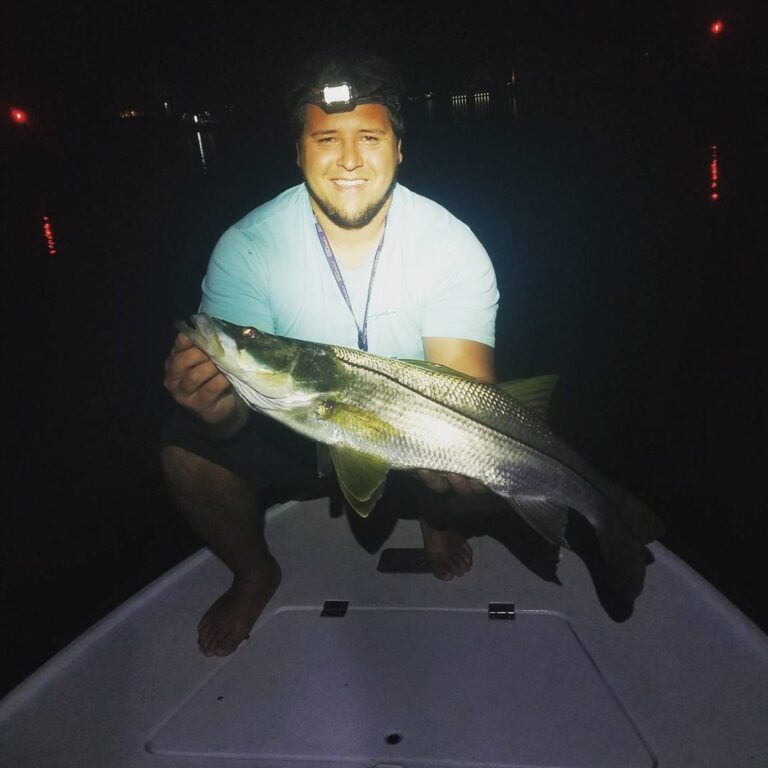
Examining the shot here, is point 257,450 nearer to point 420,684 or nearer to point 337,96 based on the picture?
point 420,684

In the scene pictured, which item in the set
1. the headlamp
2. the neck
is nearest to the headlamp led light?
the headlamp

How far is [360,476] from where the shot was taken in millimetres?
1860

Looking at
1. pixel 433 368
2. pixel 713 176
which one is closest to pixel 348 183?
pixel 433 368

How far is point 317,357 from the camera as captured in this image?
1858mm

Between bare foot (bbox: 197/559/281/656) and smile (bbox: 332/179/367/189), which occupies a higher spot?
smile (bbox: 332/179/367/189)

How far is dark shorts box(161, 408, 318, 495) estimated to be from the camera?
242 cm

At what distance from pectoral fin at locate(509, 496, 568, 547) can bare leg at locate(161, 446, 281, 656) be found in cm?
119

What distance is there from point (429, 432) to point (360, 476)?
30cm

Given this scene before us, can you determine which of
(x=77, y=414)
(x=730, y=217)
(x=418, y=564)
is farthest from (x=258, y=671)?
(x=730, y=217)

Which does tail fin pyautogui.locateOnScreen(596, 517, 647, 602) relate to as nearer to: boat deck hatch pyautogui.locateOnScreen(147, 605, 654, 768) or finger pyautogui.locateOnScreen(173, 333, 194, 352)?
boat deck hatch pyautogui.locateOnScreen(147, 605, 654, 768)

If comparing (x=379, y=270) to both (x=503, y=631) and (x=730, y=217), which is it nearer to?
(x=503, y=631)

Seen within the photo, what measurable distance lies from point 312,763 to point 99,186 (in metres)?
37.0

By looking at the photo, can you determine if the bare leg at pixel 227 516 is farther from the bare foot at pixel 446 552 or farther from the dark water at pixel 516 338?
the dark water at pixel 516 338

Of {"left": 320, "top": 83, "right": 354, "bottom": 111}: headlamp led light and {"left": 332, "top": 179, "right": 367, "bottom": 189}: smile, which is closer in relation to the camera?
{"left": 320, "top": 83, "right": 354, "bottom": 111}: headlamp led light
